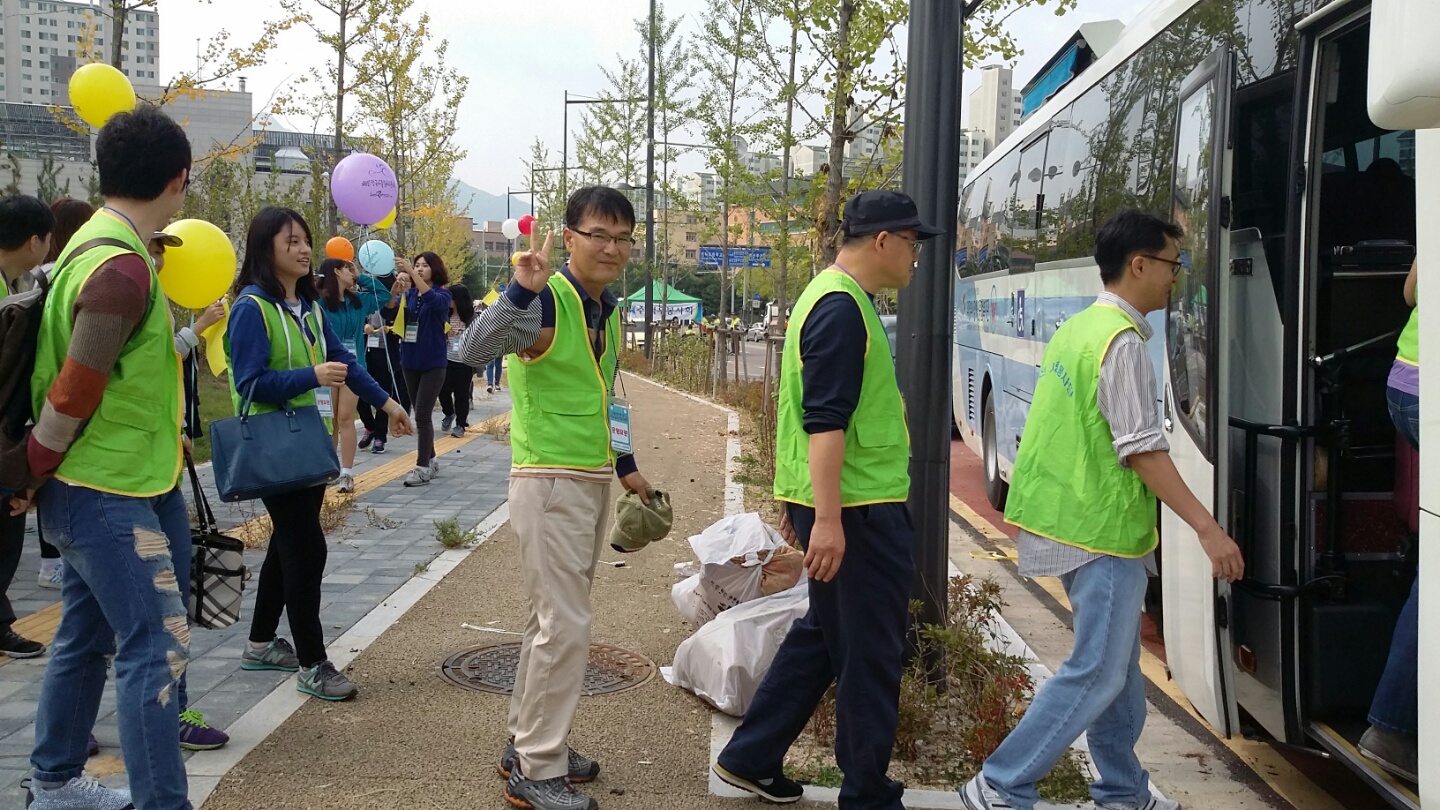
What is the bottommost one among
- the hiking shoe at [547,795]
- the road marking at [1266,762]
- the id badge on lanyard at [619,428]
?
the road marking at [1266,762]

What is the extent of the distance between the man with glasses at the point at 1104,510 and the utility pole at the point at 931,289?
102 centimetres

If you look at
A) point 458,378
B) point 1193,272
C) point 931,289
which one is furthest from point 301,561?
point 458,378

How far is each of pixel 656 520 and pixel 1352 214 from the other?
281 cm

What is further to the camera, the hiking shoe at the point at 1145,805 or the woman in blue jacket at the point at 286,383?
the woman in blue jacket at the point at 286,383

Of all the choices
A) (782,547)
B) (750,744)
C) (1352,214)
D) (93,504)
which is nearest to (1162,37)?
(1352,214)

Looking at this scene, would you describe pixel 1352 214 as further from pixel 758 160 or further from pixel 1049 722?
pixel 758 160

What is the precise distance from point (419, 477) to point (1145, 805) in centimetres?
762

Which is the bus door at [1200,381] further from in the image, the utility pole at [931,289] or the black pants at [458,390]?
the black pants at [458,390]

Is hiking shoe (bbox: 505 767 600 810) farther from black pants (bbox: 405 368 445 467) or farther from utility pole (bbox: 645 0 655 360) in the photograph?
utility pole (bbox: 645 0 655 360)

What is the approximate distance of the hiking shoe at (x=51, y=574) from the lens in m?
6.20

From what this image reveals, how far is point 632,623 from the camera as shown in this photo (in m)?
6.24

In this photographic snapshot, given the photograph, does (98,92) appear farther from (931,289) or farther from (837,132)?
(837,132)

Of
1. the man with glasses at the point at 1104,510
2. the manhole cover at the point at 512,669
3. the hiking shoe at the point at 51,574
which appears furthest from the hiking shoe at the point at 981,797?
the hiking shoe at the point at 51,574

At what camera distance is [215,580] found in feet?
13.9
